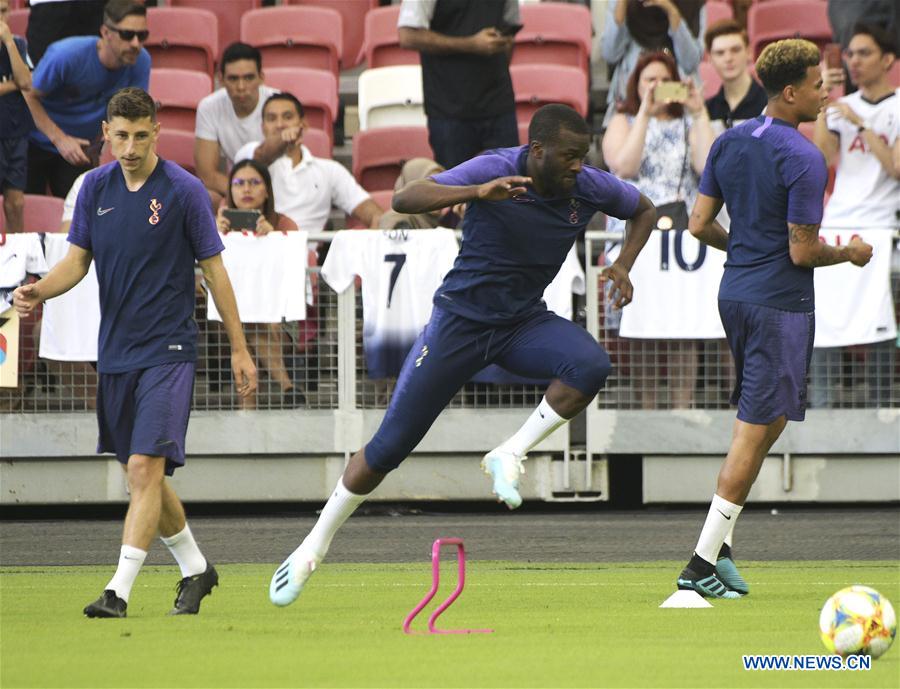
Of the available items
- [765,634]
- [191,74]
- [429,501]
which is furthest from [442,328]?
[191,74]

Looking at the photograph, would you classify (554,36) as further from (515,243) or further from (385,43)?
(515,243)

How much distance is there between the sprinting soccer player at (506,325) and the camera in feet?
24.7

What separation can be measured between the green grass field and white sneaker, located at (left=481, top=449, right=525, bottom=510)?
53cm

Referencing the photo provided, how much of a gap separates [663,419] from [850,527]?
1.66 metres

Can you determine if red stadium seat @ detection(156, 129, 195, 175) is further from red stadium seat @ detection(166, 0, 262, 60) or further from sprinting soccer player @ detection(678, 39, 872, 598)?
sprinting soccer player @ detection(678, 39, 872, 598)

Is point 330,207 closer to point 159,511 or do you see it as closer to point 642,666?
point 159,511

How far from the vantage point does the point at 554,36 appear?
1593cm

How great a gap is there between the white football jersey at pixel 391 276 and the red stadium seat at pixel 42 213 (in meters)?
2.56

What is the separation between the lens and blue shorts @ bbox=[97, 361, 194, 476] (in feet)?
24.4

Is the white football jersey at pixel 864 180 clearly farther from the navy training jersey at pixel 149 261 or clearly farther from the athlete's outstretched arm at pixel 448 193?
the navy training jersey at pixel 149 261

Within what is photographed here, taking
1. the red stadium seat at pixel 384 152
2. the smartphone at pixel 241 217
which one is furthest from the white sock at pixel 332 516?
the red stadium seat at pixel 384 152

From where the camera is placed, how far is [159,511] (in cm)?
748

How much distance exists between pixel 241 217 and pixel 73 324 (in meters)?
1.45

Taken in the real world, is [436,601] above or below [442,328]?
below
